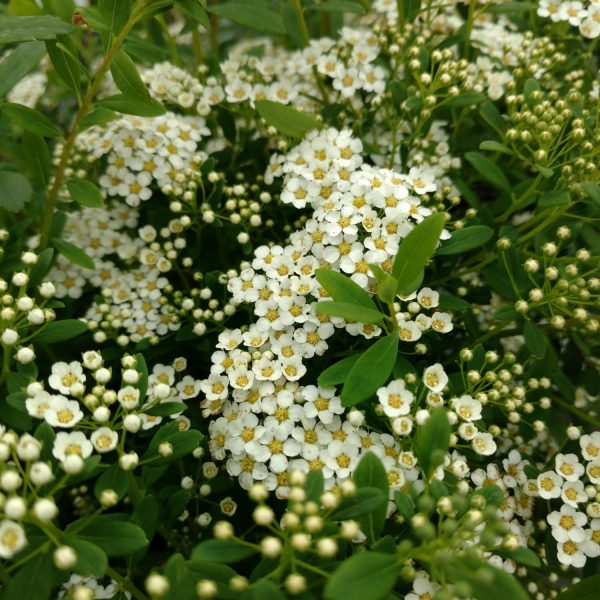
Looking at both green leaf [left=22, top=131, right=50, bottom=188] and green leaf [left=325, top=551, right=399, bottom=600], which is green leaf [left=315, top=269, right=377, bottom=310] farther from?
green leaf [left=22, top=131, right=50, bottom=188]

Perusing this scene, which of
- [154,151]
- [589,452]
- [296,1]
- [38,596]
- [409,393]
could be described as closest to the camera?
[38,596]

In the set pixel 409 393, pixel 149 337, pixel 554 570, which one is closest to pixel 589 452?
pixel 554 570

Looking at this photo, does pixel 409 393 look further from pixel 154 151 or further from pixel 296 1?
pixel 296 1

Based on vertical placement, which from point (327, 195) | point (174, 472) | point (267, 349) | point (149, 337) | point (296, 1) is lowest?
point (174, 472)

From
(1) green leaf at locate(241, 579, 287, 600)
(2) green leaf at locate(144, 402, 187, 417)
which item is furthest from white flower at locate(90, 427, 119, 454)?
(1) green leaf at locate(241, 579, 287, 600)

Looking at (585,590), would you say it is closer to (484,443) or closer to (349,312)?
(484,443)

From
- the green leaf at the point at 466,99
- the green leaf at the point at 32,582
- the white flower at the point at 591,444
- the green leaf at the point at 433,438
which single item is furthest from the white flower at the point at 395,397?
the green leaf at the point at 466,99

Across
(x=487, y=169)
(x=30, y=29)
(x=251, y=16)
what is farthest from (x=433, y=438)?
(x=251, y=16)
